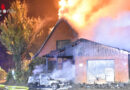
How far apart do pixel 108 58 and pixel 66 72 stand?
17.6 feet

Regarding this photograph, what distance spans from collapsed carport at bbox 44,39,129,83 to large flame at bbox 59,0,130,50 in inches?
197

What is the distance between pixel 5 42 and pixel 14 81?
4.87 metres

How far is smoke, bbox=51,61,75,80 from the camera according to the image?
23.5 metres

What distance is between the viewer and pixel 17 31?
2600 cm

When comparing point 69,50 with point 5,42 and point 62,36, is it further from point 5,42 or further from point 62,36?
point 5,42

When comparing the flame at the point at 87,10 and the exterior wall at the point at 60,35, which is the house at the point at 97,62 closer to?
the exterior wall at the point at 60,35

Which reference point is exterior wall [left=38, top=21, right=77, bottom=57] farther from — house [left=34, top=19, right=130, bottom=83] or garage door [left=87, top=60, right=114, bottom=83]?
garage door [left=87, top=60, right=114, bottom=83]

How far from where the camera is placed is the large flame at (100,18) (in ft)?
91.9

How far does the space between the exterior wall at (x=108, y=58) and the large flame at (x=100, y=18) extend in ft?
15.9

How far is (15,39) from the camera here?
84.7ft

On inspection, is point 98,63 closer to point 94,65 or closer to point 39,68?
point 94,65

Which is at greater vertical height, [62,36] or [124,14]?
[124,14]

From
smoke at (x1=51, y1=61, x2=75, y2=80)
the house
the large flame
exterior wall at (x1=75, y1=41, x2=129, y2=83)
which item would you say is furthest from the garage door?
the large flame

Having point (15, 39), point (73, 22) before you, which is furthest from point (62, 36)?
point (15, 39)
